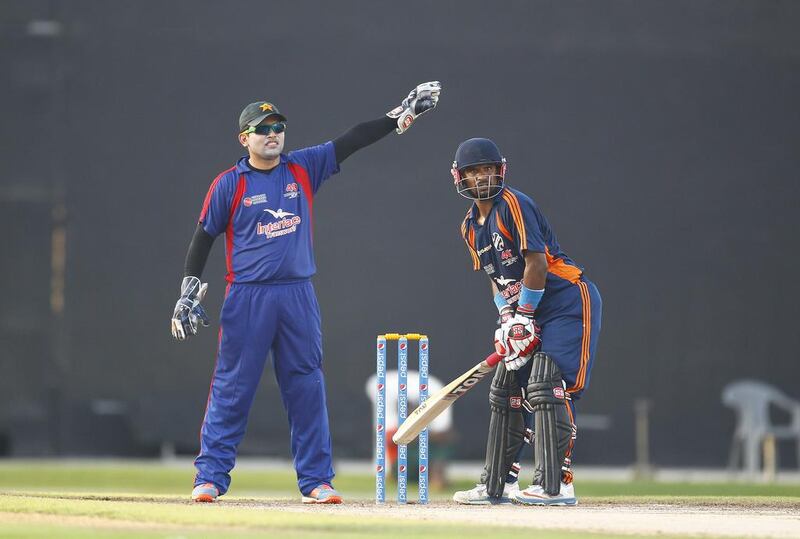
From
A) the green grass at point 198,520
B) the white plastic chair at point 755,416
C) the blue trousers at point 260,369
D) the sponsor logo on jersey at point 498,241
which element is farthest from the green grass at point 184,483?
the sponsor logo on jersey at point 498,241

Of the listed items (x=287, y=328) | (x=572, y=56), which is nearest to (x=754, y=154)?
(x=572, y=56)

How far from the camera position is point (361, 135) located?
220 inches

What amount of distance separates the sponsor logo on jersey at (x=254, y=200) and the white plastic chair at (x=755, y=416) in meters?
6.34

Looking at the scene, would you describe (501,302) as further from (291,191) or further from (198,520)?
(198,520)

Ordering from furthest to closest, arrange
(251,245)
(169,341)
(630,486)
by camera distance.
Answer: (169,341), (630,486), (251,245)

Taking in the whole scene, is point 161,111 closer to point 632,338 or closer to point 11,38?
point 11,38

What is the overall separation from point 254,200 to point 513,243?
1.04 metres

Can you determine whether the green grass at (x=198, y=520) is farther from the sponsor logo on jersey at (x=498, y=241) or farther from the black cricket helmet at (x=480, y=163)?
the black cricket helmet at (x=480, y=163)

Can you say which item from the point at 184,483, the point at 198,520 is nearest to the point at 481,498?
the point at 198,520

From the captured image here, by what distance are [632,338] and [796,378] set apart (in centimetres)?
140

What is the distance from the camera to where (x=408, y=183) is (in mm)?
10797

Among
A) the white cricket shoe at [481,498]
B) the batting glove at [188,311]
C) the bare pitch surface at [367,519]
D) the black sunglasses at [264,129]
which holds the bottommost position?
the white cricket shoe at [481,498]

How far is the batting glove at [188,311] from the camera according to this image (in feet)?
17.3

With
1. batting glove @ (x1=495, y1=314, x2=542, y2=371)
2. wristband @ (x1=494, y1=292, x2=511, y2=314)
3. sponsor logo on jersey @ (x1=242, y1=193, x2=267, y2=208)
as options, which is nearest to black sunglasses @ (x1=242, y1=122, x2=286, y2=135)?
sponsor logo on jersey @ (x1=242, y1=193, x2=267, y2=208)
